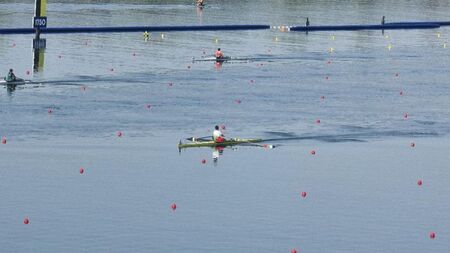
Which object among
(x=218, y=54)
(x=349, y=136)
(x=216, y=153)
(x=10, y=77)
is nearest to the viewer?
(x=216, y=153)

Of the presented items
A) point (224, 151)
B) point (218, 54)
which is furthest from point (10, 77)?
point (224, 151)

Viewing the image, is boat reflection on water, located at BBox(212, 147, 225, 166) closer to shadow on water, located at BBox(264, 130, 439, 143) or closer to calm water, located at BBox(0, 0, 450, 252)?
calm water, located at BBox(0, 0, 450, 252)

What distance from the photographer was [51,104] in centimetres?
9375

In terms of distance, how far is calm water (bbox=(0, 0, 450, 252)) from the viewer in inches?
2327

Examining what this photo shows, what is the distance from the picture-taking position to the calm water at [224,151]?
59094 millimetres

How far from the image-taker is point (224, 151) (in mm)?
77375

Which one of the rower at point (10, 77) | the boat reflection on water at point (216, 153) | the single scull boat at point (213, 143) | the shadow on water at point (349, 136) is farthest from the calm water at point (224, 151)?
the rower at point (10, 77)

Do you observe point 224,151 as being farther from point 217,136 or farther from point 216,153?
point 217,136

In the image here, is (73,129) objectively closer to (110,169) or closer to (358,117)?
(110,169)

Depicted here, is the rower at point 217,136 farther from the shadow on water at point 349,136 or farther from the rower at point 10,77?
the rower at point 10,77

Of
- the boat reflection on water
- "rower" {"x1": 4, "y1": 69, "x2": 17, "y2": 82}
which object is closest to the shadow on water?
the boat reflection on water

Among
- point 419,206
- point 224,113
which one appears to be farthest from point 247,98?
point 419,206

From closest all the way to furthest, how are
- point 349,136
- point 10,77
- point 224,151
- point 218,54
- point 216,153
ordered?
point 216,153 < point 224,151 < point 349,136 < point 10,77 < point 218,54

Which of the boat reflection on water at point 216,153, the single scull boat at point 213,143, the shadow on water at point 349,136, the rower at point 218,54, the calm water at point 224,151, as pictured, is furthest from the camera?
the rower at point 218,54
